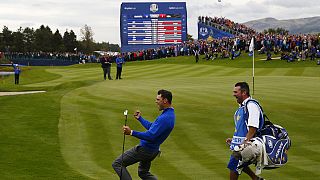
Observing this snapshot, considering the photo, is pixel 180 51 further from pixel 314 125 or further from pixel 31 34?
pixel 31 34

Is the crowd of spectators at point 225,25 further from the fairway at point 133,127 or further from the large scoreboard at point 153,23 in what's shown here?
the fairway at point 133,127

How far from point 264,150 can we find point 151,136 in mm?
2030

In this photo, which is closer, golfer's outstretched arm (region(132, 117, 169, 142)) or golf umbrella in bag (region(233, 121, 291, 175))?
golf umbrella in bag (region(233, 121, 291, 175))

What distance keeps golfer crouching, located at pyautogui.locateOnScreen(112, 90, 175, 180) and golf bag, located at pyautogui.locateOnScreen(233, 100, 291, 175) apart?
52.6 inches

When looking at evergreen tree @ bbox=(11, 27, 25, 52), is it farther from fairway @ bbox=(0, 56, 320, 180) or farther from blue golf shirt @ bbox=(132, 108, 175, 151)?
blue golf shirt @ bbox=(132, 108, 175, 151)

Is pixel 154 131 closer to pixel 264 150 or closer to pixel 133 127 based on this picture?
pixel 264 150

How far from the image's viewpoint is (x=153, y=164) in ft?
49.5

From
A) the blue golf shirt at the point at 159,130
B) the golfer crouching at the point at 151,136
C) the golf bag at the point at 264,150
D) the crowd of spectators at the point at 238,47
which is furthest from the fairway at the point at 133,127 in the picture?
the crowd of spectators at the point at 238,47

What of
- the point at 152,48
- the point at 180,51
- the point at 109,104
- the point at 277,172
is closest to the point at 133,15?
the point at 152,48

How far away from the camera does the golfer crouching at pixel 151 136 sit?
9.77m

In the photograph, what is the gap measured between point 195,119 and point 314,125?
441cm

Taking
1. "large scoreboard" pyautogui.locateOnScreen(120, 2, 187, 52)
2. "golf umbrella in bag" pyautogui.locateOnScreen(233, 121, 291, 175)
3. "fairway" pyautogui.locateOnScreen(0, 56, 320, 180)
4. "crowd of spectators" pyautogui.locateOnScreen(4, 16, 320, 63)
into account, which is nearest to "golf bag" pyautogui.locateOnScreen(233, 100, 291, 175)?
"golf umbrella in bag" pyautogui.locateOnScreen(233, 121, 291, 175)

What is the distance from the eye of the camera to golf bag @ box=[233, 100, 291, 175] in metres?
9.65

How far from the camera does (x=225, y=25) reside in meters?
89.6
